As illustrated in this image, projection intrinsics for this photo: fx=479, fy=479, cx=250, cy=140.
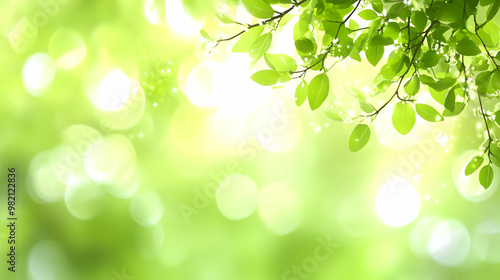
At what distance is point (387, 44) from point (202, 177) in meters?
1.19

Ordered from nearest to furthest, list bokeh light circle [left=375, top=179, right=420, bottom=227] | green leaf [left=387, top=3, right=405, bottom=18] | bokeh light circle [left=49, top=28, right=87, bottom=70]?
green leaf [left=387, top=3, right=405, bottom=18] < bokeh light circle [left=375, top=179, right=420, bottom=227] < bokeh light circle [left=49, top=28, right=87, bottom=70]

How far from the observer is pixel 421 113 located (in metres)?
0.49

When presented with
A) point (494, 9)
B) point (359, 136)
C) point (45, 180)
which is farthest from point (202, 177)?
point (494, 9)

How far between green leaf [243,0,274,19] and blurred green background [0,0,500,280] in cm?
108

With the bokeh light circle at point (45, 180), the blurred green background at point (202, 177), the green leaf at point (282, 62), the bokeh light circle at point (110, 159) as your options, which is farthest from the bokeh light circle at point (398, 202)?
the green leaf at point (282, 62)

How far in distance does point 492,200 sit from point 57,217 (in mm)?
1415

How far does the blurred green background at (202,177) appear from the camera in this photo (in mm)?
1536

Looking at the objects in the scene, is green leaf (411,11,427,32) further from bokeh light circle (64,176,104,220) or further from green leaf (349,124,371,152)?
bokeh light circle (64,176,104,220)

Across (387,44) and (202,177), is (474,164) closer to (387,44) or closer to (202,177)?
(387,44)

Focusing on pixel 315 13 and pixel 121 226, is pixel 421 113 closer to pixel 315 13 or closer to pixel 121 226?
pixel 315 13

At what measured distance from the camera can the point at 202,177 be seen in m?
1.58

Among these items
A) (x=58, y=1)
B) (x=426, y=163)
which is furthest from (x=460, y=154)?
(x=58, y=1)

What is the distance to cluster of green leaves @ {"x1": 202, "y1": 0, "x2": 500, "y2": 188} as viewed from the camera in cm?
44

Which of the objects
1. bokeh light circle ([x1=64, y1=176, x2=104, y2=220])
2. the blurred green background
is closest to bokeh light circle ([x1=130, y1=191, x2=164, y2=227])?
the blurred green background
